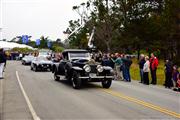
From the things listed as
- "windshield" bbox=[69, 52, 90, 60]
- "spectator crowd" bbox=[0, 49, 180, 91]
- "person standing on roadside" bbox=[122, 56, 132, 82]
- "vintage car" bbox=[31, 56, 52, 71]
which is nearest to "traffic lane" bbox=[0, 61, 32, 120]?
"windshield" bbox=[69, 52, 90, 60]

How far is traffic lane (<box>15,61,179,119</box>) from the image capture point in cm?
1067

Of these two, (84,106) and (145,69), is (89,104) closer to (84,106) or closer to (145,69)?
(84,106)

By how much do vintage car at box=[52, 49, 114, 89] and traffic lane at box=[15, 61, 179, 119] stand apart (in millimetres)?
1050

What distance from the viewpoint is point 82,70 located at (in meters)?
17.6

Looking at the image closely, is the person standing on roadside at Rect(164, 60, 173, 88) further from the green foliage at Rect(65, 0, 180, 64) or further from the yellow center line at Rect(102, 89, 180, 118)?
the green foliage at Rect(65, 0, 180, 64)

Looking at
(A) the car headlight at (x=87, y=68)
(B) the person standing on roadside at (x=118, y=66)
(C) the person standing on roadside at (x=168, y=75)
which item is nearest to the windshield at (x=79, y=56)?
(A) the car headlight at (x=87, y=68)

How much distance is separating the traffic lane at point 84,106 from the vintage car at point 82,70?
105 centimetres

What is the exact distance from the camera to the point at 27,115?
10695 millimetres

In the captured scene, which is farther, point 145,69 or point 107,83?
point 145,69

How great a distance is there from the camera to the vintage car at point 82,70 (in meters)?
17.6

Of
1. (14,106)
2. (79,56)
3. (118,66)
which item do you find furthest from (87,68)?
(118,66)

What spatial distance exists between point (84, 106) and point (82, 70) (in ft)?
17.6

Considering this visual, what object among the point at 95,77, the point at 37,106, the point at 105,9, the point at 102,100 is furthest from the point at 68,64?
the point at 105,9

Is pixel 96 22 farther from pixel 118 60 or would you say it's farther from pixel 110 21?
pixel 118 60
